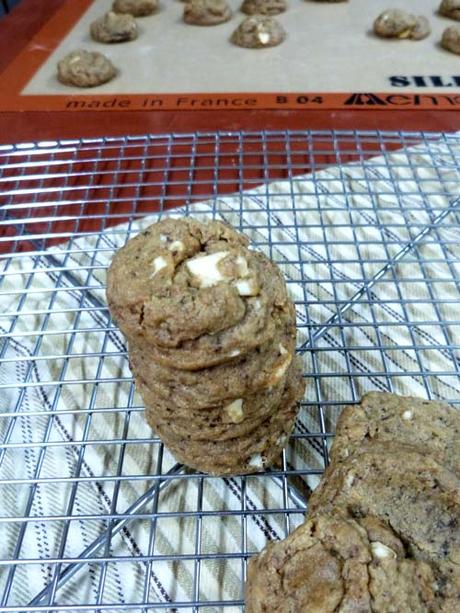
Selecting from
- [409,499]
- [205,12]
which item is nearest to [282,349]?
[409,499]

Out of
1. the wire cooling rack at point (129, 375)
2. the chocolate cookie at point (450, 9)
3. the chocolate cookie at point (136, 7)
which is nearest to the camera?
the wire cooling rack at point (129, 375)

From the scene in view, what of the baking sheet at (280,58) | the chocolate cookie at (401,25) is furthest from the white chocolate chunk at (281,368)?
the chocolate cookie at (401,25)

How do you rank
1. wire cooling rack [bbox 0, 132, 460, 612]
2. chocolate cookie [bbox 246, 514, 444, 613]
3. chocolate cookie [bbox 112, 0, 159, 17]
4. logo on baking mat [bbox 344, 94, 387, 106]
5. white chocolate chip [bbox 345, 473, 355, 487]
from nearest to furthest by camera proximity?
chocolate cookie [bbox 246, 514, 444, 613] → white chocolate chip [bbox 345, 473, 355, 487] → wire cooling rack [bbox 0, 132, 460, 612] → logo on baking mat [bbox 344, 94, 387, 106] → chocolate cookie [bbox 112, 0, 159, 17]

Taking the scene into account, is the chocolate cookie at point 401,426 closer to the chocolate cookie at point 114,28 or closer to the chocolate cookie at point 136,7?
the chocolate cookie at point 114,28

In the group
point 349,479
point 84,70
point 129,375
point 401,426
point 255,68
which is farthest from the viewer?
point 255,68

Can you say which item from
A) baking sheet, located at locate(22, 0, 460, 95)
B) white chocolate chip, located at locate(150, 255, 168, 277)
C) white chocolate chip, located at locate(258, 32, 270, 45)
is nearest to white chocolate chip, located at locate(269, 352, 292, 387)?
white chocolate chip, located at locate(150, 255, 168, 277)

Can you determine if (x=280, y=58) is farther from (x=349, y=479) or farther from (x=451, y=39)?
(x=349, y=479)

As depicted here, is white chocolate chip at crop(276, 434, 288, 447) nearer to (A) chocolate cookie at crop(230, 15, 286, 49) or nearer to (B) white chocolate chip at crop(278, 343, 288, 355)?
(B) white chocolate chip at crop(278, 343, 288, 355)
